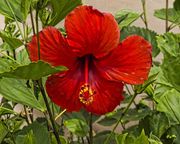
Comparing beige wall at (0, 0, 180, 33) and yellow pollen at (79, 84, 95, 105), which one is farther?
beige wall at (0, 0, 180, 33)

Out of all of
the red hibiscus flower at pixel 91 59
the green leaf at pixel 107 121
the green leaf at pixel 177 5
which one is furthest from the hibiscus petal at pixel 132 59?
the green leaf at pixel 107 121

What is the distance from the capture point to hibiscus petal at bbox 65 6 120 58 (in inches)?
27.2

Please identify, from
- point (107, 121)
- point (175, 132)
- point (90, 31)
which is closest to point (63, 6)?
point (90, 31)

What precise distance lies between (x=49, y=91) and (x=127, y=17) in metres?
0.36

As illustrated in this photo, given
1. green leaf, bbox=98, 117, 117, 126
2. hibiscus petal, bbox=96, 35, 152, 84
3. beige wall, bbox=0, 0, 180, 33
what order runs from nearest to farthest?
hibiscus petal, bbox=96, 35, 152, 84 → green leaf, bbox=98, 117, 117, 126 → beige wall, bbox=0, 0, 180, 33

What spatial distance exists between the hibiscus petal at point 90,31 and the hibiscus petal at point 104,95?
5cm

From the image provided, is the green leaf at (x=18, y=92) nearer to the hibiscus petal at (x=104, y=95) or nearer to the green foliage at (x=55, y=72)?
the green foliage at (x=55, y=72)

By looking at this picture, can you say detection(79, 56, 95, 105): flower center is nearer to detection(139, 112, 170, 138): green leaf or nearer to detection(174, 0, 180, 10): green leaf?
detection(139, 112, 170, 138): green leaf

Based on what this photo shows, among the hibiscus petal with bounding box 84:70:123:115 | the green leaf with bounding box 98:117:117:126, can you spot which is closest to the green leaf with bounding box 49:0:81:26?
the hibiscus petal with bounding box 84:70:123:115

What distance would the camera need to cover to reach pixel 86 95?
0.73 m

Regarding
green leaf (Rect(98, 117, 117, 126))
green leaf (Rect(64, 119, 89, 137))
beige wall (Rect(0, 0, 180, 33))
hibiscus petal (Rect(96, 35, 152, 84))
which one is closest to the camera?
hibiscus petal (Rect(96, 35, 152, 84))

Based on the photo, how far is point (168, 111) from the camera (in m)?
0.92

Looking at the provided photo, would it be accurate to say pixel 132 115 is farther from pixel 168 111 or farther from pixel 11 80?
pixel 11 80

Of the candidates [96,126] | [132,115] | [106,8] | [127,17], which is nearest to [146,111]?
[132,115]
